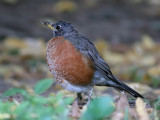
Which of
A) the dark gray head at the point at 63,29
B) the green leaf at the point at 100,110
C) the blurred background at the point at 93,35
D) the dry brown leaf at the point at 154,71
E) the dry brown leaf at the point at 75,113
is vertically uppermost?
the blurred background at the point at 93,35

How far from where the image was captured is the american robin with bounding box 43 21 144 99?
4.94 metres

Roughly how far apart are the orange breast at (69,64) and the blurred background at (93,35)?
39.8 inches

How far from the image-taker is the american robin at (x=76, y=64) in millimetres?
4941

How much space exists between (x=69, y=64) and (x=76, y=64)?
0.08 m

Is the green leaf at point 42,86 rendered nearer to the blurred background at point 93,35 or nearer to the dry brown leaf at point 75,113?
the dry brown leaf at point 75,113

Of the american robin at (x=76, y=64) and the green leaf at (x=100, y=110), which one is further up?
the american robin at (x=76, y=64)

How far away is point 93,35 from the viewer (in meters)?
10.7

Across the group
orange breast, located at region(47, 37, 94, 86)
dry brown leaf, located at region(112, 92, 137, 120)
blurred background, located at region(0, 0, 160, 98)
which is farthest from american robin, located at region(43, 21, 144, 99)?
dry brown leaf, located at region(112, 92, 137, 120)

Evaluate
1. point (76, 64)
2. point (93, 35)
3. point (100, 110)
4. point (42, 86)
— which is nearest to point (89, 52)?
point (76, 64)

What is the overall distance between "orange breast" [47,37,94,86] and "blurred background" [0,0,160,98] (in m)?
1.01

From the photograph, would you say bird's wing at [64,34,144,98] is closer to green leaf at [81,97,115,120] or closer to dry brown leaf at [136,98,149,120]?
dry brown leaf at [136,98,149,120]

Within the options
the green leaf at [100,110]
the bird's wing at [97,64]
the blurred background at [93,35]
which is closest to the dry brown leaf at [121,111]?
the green leaf at [100,110]

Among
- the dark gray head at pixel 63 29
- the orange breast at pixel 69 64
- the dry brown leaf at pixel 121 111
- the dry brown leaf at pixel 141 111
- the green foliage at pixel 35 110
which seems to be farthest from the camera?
the dark gray head at pixel 63 29

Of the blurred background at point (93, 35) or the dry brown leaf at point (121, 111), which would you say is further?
the blurred background at point (93, 35)
